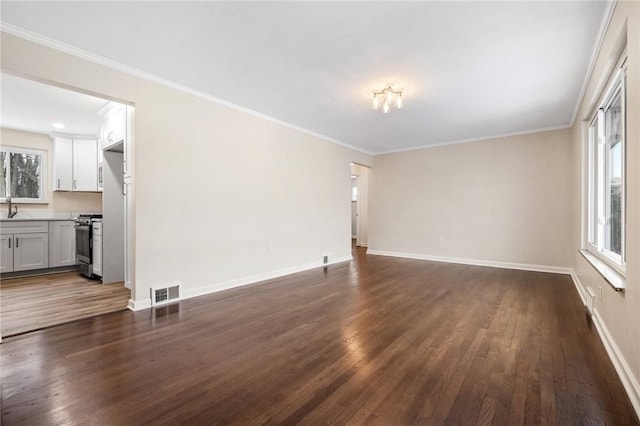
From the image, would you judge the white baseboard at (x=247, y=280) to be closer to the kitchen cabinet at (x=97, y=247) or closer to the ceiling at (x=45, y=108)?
the kitchen cabinet at (x=97, y=247)

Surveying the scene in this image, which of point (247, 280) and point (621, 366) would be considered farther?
point (247, 280)

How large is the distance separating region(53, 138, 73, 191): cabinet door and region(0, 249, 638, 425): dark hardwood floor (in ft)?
12.2

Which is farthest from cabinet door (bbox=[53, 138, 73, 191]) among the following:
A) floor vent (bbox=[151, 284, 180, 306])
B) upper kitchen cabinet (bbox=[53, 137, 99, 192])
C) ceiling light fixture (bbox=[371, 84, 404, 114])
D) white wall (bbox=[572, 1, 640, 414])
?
white wall (bbox=[572, 1, 640, 414])

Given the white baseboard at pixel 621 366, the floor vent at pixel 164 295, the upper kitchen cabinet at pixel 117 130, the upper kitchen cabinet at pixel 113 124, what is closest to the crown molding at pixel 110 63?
the upper kitchen cabinet at pixel 117 130

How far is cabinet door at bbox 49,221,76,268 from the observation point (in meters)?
4.72

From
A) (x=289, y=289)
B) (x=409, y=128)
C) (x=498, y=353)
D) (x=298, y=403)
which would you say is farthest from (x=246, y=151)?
(x=498, y=353)

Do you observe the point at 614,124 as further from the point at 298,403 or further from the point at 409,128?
the point at 298,403

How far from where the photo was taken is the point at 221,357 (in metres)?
2.00

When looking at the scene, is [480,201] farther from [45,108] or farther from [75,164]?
[75,164]

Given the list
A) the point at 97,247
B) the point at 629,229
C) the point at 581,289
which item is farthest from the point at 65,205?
the point at 581,289

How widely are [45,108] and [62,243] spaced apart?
2205 millimetres

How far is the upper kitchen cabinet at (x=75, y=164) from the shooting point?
5.02 m

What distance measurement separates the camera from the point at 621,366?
1791mm

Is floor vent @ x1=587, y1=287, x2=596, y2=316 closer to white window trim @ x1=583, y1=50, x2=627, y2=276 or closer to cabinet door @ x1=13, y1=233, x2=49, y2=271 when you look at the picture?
white window trim @ x1=583, y1=50, x2=627, y2=276
